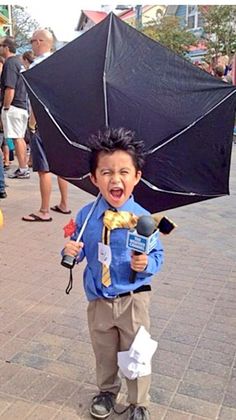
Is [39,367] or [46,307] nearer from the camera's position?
[39,367]

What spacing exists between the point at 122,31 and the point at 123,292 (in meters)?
1.17

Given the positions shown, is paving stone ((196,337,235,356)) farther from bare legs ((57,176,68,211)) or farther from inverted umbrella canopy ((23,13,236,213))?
bare legs ((57,176,68,211))

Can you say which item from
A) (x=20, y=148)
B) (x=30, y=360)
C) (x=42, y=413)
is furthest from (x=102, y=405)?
(x=20, y=148)

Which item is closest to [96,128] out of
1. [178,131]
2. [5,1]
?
[178,131]

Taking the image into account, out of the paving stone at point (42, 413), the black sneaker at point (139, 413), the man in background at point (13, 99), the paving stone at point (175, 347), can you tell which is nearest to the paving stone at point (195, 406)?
the black sneaker at point (139, 413)

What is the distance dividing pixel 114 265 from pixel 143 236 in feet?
1.02

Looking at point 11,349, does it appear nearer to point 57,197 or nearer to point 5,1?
point 57,197

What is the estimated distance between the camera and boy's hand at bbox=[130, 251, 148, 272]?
2.05 meters

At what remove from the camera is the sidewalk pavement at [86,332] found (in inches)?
101

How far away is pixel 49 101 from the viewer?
262 centimetres

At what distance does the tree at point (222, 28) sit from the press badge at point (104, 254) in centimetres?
2933

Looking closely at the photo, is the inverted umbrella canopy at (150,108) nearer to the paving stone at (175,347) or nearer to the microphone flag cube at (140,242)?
the microphone flag cube at (140,242)

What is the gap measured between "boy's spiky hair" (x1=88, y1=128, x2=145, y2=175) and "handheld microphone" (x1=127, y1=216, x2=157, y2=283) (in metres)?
0.31

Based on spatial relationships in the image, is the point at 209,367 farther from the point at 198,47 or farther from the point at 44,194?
the point at 198,47
